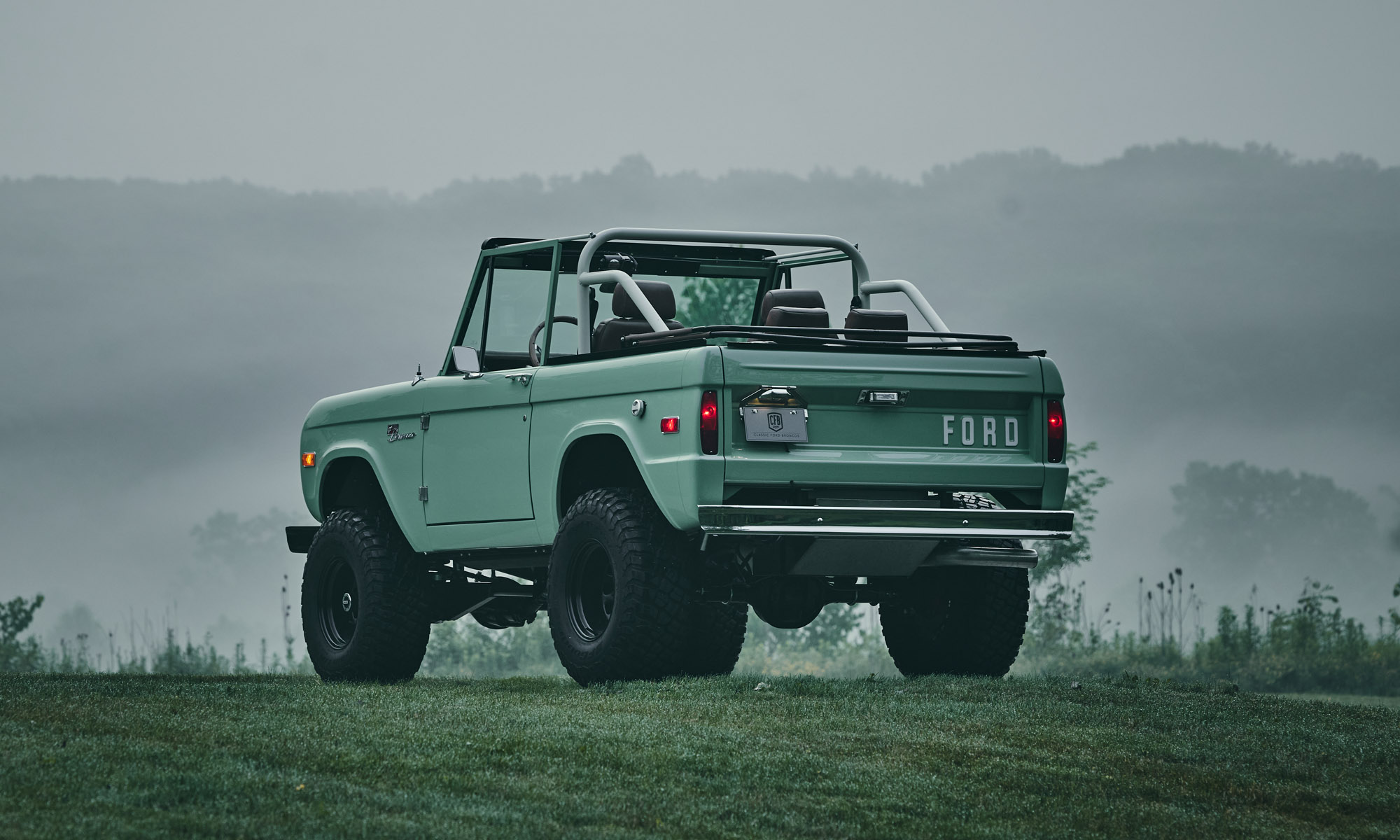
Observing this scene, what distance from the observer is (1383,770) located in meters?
7.93

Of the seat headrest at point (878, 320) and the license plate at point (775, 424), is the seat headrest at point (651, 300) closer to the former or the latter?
the seat headrest at point (878, 320)

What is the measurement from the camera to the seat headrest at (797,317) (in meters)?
10.8

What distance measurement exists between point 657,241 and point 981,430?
2731 mm

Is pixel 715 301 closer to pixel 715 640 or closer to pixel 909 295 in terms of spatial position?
pixel 909 295

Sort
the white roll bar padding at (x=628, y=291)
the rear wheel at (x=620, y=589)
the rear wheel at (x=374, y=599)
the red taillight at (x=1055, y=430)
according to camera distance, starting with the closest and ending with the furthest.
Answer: the rear wheel at (x=620, y=589) → the red taillight at (x=1055, y=430) → the white roll bar padding at (x=628, y=291) → the rear wheel at (x=374, y=599)

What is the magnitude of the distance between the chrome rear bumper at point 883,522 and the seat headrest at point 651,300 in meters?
2.25

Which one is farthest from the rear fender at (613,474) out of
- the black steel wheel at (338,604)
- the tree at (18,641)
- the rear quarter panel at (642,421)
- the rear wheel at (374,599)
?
the tree at (18,641)

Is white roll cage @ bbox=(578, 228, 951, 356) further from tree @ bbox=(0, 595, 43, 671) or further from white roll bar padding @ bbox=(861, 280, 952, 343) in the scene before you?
tree @ bbox=(0, 595, 43, 671)

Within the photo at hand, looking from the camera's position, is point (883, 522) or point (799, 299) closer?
point (883, 522)

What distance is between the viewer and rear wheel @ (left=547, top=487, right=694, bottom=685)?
9.72 metres

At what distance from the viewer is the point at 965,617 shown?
447 inches

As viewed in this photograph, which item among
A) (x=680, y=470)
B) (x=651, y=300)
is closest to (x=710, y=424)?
(x=680, y=470)

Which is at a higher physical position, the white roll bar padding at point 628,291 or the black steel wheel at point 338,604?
the white roll bar padding at point 628,291

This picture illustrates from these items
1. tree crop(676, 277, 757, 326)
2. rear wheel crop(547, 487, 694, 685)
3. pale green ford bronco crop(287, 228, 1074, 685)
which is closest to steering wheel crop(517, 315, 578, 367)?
pale green ford bronco crop(287, 228, 1074, 685)
